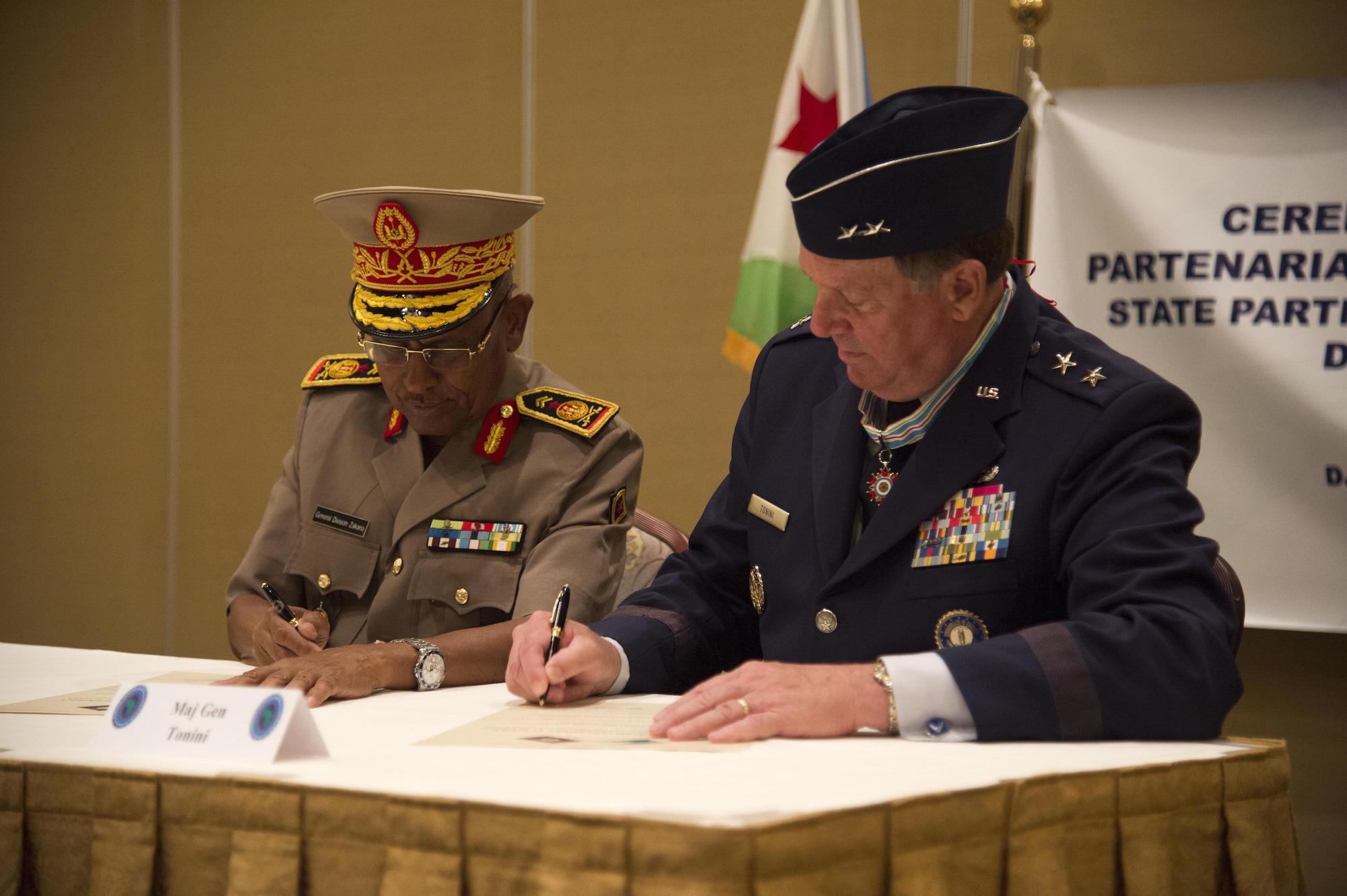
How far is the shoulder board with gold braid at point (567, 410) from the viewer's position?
2221mm

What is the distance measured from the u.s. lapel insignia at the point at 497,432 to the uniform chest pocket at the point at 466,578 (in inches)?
7.3

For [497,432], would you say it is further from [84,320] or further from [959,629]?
[84,320]

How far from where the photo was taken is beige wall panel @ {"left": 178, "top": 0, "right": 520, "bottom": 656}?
4070mm

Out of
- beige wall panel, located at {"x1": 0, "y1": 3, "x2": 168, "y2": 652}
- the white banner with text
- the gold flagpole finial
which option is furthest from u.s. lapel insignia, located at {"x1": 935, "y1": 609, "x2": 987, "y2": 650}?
beige wall panel, located at {"x1": 0, "y1": 3, "x2": 168, "y2": 652}

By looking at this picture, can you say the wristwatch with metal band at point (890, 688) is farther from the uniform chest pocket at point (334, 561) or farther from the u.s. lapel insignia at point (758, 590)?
the uniform chest pocket at point (334, 561)

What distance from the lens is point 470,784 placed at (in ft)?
3.35

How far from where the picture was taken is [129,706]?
124 cm

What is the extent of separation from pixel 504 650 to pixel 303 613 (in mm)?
393

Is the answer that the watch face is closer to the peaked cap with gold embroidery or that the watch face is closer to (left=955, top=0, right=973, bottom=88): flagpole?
the peaked cap with gold embroidery

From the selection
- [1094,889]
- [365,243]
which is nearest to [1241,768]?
[1094,889]

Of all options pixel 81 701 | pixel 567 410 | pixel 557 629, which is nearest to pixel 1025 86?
pixel 567 410

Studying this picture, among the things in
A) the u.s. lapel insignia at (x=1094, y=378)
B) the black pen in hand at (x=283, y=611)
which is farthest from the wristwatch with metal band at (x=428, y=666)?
the u.s. lapel insignia at (x=1094, y=378)

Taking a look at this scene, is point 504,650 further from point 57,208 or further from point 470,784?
point 57,208

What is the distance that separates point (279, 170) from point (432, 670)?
3.05m
